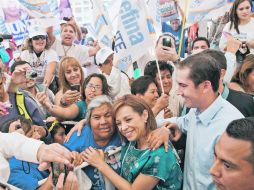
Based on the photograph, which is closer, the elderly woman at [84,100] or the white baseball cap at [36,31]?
the elderly woman at [84,100]

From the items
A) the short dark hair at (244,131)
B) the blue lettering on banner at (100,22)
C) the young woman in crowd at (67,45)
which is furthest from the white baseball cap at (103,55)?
the short dark hair at (244,131)

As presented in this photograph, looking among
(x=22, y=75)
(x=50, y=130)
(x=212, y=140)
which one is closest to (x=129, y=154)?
(x=212, y=140)

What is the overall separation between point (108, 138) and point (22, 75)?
170cm

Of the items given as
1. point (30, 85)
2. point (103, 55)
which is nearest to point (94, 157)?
point (30, 85)

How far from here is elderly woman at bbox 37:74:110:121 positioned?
12.4ft

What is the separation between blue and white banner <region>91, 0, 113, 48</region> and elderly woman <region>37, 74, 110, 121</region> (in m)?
1.34

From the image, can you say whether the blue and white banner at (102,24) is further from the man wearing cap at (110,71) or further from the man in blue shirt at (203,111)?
the man in blue shirt at (203,111)

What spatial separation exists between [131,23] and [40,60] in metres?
2.17

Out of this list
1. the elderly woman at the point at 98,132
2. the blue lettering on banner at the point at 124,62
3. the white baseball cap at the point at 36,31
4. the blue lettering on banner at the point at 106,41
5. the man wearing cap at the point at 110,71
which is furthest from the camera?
the white baseball cap at the point at 36,31

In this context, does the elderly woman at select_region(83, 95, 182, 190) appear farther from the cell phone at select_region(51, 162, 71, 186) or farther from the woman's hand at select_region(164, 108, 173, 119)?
the woman's hand at select_region(164, 108, 173, 119)

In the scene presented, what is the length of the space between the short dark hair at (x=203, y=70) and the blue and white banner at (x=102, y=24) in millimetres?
2875

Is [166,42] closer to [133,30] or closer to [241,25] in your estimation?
[133,30]

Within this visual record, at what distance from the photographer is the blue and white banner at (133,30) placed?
12.8ft

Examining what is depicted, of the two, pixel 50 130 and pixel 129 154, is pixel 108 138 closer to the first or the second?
pixel 129 154
